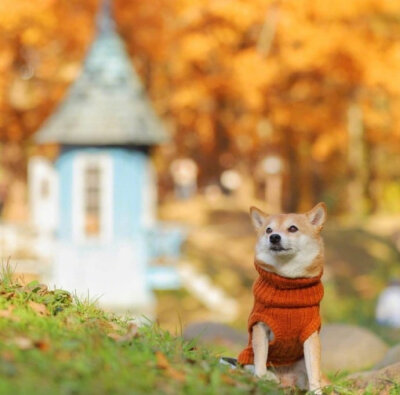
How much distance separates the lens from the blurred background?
19.5 metres

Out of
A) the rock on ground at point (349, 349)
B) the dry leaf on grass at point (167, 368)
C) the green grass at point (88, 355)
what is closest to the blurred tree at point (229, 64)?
the rock on ground at point (349, 349)

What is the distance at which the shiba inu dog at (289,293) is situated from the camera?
18.3ft

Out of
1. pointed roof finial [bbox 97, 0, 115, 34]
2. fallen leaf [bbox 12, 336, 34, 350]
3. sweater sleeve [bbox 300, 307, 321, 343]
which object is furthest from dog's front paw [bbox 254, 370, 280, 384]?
pointed roof finial [bbox 97, 0, 115, 34]

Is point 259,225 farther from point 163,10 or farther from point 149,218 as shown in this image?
point 163,10

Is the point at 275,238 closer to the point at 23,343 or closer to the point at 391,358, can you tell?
the point at 23,343

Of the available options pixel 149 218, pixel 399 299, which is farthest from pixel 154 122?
pixel 399 299

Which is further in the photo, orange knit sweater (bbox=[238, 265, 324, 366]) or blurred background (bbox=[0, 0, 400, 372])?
blurred background (bbox=[0, 0, 400, 372])

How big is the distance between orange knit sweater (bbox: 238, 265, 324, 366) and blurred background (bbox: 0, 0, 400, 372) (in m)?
11.7

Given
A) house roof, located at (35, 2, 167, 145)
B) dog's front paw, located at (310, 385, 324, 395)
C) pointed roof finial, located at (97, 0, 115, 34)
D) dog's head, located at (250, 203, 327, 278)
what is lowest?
dog's front paw, located at (310, 385, 324, 395)

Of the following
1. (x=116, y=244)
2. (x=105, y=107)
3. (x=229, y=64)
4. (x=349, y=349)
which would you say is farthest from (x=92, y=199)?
(x=349, y=349)

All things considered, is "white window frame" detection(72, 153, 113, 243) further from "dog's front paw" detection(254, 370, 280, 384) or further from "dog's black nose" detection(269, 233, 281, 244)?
"dog's black nose" detection(269, 233, 281, 244)

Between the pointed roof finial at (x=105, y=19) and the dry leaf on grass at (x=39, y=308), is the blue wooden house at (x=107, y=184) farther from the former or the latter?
the dry leaf on grass at (x=39, y=308)

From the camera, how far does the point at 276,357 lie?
19.0 ft

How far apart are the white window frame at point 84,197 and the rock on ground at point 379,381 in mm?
11500
